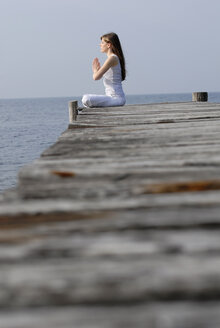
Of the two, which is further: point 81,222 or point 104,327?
point 81,222

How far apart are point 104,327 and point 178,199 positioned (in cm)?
84

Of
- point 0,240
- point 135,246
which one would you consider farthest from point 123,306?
point 0,240

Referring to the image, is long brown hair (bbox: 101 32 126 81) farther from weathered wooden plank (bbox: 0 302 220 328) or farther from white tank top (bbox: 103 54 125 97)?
weathered wooden plank (bbox: 0 302 220 328)

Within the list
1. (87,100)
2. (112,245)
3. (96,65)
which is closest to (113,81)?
(96,65)

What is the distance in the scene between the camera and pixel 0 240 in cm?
151

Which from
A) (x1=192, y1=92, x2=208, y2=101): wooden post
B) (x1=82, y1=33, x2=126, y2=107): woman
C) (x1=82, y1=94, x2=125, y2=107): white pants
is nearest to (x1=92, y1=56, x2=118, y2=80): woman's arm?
(x1=82, y1=33, x2=126, y2=107): woman

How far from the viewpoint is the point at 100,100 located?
8461 mm

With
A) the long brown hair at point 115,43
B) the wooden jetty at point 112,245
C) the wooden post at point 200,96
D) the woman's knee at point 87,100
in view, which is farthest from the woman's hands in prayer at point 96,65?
the wooden jetty at point 112,245

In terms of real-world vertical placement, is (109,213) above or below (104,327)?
above

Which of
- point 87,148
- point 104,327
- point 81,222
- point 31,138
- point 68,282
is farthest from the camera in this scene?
point 31,138

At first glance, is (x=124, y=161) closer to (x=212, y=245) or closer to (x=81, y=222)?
(x=81, y=222)

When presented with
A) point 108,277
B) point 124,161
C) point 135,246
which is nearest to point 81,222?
point 135,246

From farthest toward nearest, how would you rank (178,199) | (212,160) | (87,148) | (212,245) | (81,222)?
(87,148) → (212,160) → (178,199) → (81,222) → (212,245)

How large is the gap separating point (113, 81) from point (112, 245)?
286 inches
